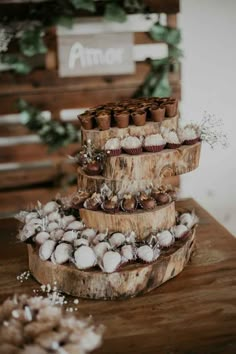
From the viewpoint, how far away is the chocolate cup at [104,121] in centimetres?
250

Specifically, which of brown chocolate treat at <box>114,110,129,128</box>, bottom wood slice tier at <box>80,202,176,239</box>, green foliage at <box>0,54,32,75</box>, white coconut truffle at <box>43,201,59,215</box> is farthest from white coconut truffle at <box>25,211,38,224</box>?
green foliage at <box>0,54,32,75</box>

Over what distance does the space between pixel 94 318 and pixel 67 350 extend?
0.77 m

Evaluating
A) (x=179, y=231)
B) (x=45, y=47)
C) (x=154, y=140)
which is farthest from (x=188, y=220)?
(x=45, y=47)

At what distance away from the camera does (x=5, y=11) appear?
361 cm

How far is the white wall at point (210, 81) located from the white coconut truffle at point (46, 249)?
178cm

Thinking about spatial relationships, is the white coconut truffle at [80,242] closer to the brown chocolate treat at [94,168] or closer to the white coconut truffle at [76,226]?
the white coconut truffle at [76,226]

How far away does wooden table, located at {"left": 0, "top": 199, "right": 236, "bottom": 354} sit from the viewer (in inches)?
81.7

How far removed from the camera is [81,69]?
3.75 metres

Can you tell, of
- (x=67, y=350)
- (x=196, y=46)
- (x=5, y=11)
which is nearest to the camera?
(x=67, y=350)

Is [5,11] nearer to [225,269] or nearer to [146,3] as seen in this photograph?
[146,3]

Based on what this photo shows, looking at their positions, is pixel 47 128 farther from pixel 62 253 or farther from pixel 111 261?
pixel 111 261

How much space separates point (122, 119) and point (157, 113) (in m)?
0.16

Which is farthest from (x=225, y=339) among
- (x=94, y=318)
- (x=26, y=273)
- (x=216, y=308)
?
(x=26, y=273)

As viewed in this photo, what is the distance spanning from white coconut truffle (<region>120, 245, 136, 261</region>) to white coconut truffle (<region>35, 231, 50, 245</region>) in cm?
35
